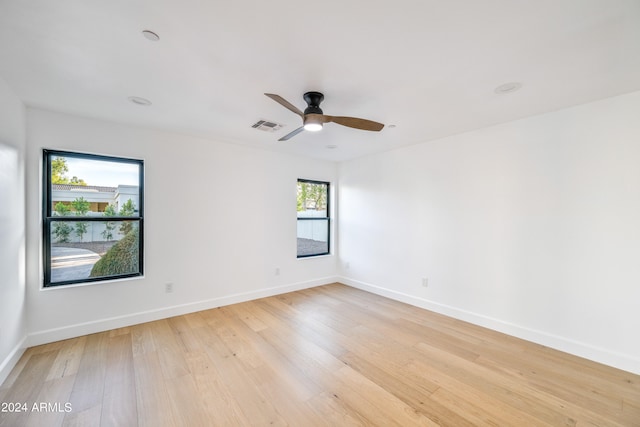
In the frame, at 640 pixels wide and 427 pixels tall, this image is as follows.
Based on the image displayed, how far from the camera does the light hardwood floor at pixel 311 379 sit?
1.83 metres

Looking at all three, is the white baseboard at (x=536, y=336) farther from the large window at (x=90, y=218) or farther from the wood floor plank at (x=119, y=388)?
the large window at (x=90, y=218)

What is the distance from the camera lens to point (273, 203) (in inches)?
180

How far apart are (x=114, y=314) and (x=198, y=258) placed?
1.13 meters

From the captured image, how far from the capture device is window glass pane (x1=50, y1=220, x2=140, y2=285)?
2969 millimetres

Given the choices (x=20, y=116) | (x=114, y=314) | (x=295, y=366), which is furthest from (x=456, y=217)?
(x=20, y=116)

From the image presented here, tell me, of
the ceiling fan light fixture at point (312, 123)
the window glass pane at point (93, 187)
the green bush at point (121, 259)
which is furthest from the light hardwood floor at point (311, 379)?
the ceiling fan light fixture at point (312, 123)

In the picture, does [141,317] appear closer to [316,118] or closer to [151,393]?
[151,393]

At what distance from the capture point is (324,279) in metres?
5.28

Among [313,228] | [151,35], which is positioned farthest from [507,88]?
[313,228]

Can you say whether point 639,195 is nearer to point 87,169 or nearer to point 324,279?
point 324,279

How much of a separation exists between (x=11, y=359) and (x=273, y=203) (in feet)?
11.0

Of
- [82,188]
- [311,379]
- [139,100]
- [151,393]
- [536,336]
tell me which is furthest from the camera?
[82,188]

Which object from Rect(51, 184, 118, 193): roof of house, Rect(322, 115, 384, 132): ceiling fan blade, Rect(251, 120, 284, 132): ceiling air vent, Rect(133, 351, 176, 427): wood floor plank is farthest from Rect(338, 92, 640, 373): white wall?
Rect(51, 184, 118, 193): roof of house

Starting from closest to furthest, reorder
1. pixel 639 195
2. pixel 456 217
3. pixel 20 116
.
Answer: pixel 639 195 < pixel 20 116 < pixel 456 217
